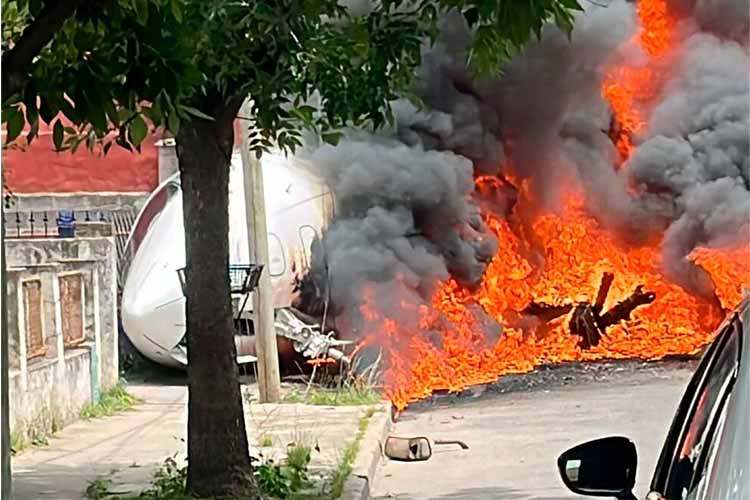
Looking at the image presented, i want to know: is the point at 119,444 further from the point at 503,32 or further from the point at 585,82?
the point at 585,82

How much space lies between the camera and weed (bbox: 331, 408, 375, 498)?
26.0ft

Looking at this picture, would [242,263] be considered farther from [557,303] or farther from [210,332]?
[210,332]

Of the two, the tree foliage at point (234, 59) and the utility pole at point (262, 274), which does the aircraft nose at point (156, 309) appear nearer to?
the utility pole at point (262, 274)

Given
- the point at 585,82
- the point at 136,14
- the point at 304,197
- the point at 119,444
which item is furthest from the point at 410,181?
the point at 136,14

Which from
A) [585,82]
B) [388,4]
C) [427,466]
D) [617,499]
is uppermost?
[585,82]

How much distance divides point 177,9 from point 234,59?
2463 millimetres

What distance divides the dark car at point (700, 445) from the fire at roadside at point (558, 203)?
9.93 m

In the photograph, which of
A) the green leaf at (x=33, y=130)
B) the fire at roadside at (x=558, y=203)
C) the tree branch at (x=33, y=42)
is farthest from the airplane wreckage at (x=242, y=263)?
the tree branch at (x=33, y=42)

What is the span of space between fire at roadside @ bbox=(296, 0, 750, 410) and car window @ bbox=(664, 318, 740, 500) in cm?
1006

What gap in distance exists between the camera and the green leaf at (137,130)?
12.5ft

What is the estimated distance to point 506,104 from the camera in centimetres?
1473

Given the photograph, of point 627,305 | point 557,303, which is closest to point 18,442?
point 557,303

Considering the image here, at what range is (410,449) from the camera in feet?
31.3

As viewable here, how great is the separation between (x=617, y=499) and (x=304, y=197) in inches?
427
